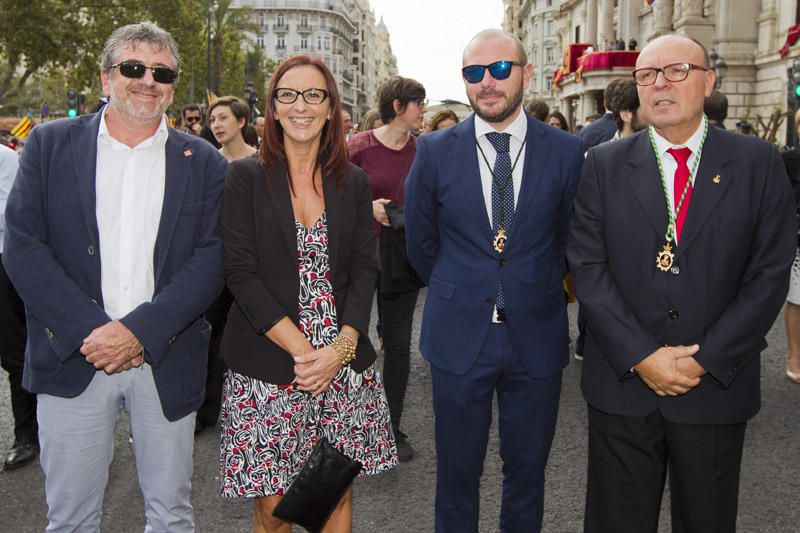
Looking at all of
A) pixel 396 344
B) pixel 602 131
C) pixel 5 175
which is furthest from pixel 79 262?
pixel 602 131

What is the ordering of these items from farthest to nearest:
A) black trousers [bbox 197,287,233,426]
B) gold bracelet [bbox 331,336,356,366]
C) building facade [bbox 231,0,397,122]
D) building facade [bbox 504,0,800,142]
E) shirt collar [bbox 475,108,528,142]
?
building facade [bbox 231,0,397,122], building facade [bbox 504,0,800,142], black trousers [bbox 197,287,233,426], shirt collar [bbox 475,108,528,142], gold bracelet [bbox 331,336,356,366]

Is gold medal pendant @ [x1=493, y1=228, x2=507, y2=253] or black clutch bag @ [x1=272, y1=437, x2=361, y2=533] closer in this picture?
black clutch bag @ [x1=272, y1=437, x2=361, y2=533]

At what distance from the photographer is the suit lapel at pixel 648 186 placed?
2.81 metres

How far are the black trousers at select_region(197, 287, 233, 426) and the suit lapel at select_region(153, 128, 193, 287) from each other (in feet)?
7.88

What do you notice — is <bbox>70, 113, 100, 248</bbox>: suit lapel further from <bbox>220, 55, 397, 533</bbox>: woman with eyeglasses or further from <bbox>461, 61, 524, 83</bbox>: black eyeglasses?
<bbox>461, 61, 524, 83</bbox>: black eyeglasses

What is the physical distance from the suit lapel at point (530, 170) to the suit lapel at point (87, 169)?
1647mm

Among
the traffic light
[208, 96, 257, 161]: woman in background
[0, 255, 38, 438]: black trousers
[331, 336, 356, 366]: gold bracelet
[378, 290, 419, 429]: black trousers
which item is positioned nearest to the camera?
[331, 336, 356, 366]: gold bracelet

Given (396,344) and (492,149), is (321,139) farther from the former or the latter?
(396,344)

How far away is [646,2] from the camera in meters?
40.3

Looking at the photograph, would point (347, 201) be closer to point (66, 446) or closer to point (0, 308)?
point (66, 446)

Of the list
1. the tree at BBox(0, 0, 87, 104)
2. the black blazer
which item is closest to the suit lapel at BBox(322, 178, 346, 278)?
the black blazer

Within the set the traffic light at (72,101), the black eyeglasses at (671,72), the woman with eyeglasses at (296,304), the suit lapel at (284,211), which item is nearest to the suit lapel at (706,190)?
the black eyeglasses at (671,72)

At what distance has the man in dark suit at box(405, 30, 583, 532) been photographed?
10.3 ft

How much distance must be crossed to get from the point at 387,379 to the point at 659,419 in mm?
2196
